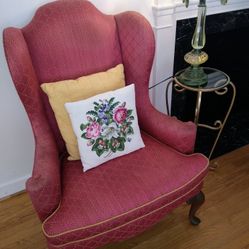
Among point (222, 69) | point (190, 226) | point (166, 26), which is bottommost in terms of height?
point (190, 226)

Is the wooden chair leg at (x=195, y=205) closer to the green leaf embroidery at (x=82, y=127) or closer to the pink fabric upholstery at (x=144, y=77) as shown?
the pink fabric upholstery at (x=144, y=77)

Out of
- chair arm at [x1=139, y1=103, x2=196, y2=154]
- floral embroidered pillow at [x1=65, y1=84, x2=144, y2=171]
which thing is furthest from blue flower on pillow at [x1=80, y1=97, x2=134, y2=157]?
chair arm at [x1=139, y1=103, x2=196, y2=154]

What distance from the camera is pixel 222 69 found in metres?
2.08

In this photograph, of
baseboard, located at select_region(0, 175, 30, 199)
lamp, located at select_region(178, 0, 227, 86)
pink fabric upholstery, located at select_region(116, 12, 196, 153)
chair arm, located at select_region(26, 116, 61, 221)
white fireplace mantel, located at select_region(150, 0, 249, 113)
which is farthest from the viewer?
baseboard, located at select_region(0, 175, 30, 199)

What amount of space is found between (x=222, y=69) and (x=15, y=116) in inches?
54.0

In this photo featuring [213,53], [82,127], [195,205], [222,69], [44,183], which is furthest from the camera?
[222,69]

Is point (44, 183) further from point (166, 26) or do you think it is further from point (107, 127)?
point (166, 26)

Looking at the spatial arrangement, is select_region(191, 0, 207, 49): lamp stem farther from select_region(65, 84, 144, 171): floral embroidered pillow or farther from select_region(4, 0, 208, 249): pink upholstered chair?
select_region(65, 84, 144, 171): floral embroidered pillow

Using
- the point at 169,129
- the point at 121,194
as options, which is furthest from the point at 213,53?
the point at 121,194

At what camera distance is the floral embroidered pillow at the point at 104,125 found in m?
1.26

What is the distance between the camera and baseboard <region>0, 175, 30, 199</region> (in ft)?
5.74

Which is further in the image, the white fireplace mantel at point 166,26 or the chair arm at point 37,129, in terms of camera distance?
the white fireplace mantel at point 166,26

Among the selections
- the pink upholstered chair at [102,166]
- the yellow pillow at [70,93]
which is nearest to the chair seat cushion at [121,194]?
the pink upholstered chair at [102,166]

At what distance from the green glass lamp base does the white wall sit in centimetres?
37
